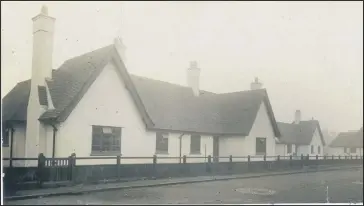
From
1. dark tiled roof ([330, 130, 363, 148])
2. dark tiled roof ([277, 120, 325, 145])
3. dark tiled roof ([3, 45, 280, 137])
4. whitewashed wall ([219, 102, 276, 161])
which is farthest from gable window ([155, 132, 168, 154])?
dark tiled roof ([330, 130, 363, 148])

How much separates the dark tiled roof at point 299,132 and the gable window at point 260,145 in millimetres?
14008

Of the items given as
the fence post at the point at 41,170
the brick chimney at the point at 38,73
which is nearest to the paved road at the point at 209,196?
the fence post at the point at 41,170

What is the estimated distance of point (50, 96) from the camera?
15.4m

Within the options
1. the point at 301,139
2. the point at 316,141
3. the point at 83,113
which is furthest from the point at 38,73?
the point at 316,141

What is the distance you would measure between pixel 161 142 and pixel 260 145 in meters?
7.58

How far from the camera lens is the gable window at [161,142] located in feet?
66.7

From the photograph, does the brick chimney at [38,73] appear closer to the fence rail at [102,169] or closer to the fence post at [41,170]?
the fence rail at [102,169]

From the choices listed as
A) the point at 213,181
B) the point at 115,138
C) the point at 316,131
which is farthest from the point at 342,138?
the point at 115,138

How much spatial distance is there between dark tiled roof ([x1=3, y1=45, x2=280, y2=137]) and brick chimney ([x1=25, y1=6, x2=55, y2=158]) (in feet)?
1.57

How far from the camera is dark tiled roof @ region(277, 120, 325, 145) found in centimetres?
3897

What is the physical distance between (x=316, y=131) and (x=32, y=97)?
32409 mm

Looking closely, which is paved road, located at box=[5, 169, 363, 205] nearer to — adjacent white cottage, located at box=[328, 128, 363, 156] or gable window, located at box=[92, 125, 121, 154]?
gable window, located at box=[92, 125, 121, 154]

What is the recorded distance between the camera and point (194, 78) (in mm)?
26688

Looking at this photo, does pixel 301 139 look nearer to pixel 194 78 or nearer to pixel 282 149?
pixel 282 149
